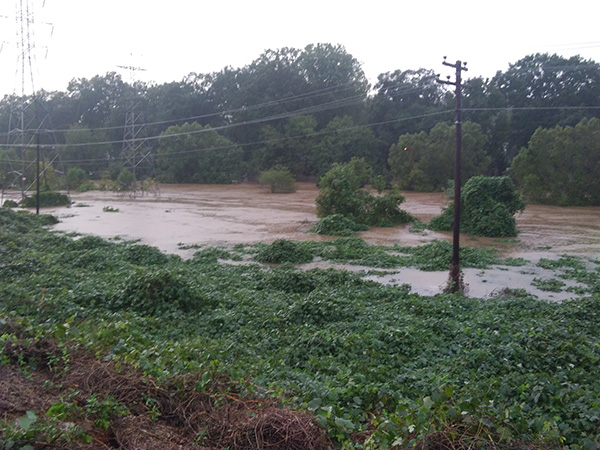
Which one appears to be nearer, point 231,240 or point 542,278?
point 542,278

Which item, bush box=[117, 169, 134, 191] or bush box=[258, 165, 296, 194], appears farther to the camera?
bush box=[258, 165, 296, 194]

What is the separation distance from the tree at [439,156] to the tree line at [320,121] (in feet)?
0.36

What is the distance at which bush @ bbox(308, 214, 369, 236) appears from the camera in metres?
23.6

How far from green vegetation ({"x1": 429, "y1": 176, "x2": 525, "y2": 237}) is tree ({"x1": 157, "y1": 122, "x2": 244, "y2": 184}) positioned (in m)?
46.2

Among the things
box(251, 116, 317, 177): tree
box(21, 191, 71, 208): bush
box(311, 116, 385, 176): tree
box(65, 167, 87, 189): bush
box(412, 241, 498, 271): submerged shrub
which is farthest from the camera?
box(65, 167, 87, 189): bush

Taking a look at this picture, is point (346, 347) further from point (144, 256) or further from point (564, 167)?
point (564, 167)

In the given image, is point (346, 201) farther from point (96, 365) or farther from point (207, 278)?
point (96, 365)

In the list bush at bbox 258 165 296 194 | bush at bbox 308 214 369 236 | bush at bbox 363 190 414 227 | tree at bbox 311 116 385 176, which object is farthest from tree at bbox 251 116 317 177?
bush at bbox 308 214 369 236

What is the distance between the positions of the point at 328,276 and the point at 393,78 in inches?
2255

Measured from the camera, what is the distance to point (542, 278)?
46.8 feet

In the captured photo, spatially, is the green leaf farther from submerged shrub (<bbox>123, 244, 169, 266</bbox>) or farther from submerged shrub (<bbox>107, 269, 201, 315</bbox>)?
submerged shrub (<bbox>123, 244, 169, 266</bbox>)

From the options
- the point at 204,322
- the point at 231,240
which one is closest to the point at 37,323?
the point at 204,322

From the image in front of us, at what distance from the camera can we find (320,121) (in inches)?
2689

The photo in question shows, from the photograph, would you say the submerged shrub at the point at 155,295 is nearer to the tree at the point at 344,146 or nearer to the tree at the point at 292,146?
the tree at the point at 344,146
